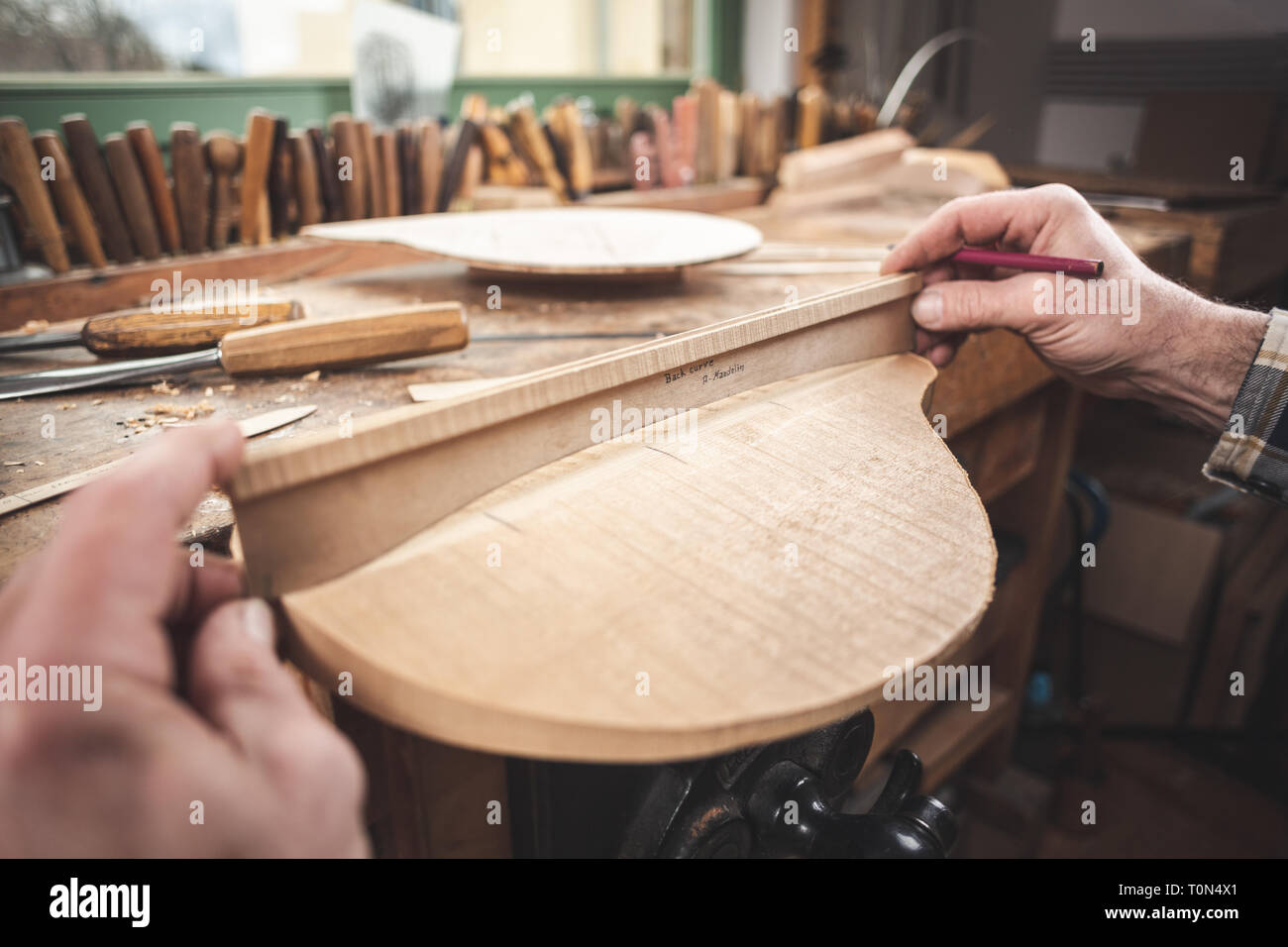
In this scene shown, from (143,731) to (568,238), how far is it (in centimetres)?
122

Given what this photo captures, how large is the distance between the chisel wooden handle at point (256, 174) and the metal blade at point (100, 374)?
673 millimetres

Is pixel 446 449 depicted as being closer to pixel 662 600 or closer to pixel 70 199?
pixel 662 600

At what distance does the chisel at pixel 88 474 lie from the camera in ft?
2.56

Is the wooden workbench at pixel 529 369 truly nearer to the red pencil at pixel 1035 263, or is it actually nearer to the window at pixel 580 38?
the red pencil at pixel 1035 263

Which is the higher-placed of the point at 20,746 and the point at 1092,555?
the point at 20,746

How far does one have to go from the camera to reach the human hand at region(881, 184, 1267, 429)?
1.10m

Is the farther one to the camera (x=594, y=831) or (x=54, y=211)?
(x=54, y=211)

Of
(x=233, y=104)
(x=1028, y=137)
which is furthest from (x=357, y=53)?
(x=1028, y=137)

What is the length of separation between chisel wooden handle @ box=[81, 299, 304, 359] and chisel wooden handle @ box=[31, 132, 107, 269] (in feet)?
1.55

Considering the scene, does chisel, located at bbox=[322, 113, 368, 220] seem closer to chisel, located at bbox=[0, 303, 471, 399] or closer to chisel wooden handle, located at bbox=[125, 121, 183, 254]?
chisel wooden handle, located at bbox=[125, 121, 183, 254]

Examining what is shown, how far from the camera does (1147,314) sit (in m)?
1.10
